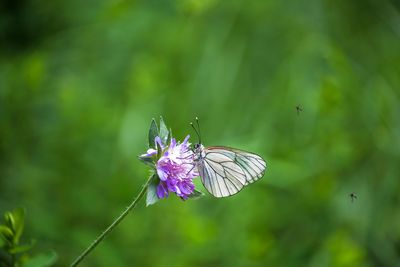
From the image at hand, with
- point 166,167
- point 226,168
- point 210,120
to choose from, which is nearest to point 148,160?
point 166,167

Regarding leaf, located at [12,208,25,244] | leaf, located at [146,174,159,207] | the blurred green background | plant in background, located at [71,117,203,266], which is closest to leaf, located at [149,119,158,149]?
plant in background, located at [71,117,203,266]

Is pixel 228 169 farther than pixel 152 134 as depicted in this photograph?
Yes

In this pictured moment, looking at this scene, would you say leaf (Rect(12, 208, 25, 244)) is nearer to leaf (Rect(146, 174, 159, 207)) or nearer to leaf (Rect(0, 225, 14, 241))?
leaf (Rect(0, 225, 14, 241))

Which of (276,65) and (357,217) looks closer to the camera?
(357,217)

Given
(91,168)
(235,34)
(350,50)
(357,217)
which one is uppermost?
(235,34)

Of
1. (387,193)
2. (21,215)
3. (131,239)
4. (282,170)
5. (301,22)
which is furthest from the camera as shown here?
(301,22)

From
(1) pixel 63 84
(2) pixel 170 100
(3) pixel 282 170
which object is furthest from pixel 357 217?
(1) pixel 63 84

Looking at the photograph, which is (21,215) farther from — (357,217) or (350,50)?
(350,50)

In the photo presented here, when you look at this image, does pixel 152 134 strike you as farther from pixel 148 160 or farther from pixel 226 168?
pixel 226 168
